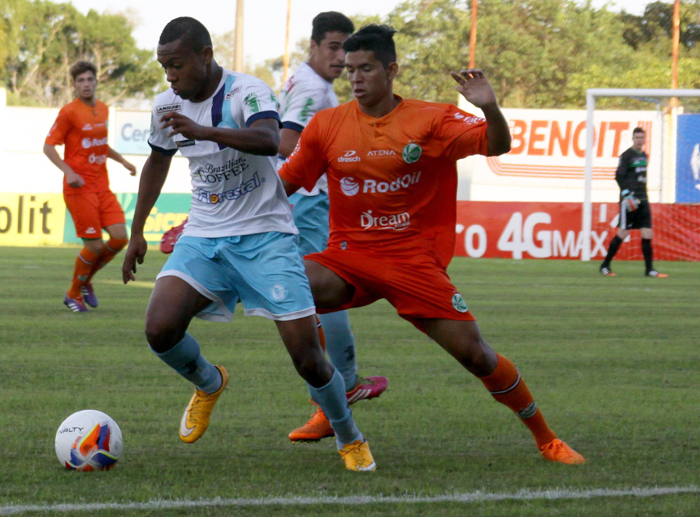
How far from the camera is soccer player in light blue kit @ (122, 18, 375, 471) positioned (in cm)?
433

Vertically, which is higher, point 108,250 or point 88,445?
point 108,250

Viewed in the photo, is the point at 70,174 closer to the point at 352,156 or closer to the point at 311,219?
the point at 311,219

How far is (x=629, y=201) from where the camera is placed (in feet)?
53.9

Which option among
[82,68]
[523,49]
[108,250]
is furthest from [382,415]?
[523,49]

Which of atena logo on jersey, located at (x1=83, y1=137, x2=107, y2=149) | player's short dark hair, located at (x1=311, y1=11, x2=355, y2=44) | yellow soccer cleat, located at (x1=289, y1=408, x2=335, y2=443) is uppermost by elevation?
player's short dark hair, located at (x1=311, y1=11, x2=355, y2=44)

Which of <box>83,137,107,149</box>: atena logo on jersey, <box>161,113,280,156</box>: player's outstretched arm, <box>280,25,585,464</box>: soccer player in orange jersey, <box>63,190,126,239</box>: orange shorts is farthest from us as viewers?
<box>83,137,107,149</box>: atena logo on jersey

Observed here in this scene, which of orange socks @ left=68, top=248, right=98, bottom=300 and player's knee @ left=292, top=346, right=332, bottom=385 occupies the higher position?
player's knee @ left=292, top=346, right=332, bottom=385

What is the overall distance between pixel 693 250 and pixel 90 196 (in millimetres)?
13349

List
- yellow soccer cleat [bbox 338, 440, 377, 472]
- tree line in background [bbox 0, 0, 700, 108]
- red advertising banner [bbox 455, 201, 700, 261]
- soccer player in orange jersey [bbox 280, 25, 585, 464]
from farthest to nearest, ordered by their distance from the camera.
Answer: tree line in background [bbox 0, 0, 700, 108], red advertising banner [bbox 455, 201, 700, 261], soccer player in orange jersey [bbox 280, 25, 585, 464], yellow soccer cleat [bbox 338, 440, 377, 472]

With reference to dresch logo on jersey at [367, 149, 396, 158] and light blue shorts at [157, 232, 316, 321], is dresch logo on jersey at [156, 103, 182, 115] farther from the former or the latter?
dresch logo on jersey at [367, 149, 396, 158]

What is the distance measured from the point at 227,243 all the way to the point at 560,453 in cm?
170

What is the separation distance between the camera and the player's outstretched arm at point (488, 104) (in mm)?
4305

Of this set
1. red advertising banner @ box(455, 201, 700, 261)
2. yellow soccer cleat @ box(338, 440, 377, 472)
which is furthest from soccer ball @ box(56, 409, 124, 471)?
red advertising banner @ box(455, 201, 700, 261)

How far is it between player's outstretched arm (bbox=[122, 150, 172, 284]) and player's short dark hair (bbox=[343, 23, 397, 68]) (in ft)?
3.28
